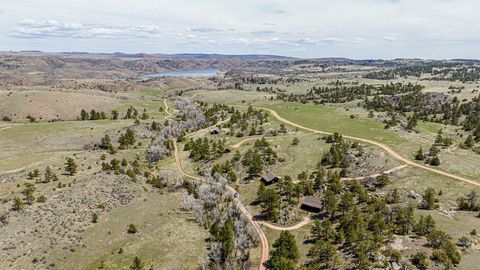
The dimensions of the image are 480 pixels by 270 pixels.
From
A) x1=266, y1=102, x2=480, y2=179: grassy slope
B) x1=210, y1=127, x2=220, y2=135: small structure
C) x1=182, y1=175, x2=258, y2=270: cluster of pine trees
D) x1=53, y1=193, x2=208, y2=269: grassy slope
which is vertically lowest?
x1=53, y1=193, x2=208, y2=269: grassy slope

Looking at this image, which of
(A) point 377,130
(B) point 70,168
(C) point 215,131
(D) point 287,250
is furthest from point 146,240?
(A) point 377,130

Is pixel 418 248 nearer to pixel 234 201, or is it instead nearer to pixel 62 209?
pixel 234 201

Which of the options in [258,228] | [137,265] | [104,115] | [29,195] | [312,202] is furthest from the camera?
[104,115]

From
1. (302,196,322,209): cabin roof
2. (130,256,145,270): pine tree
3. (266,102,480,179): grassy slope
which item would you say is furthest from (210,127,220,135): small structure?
(130,256,145,270): pine tree

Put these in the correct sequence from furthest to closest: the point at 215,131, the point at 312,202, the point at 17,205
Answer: the point at 215,131, the point at 312,202, the point at 17,205

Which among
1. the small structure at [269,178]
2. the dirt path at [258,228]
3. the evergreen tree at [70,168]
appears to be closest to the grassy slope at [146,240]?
the dirt path at [258,228]

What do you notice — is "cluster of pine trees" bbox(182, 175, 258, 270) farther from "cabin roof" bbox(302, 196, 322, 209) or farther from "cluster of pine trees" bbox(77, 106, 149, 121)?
"cluster of pine trees" bbox(77, 106, 149, 121)

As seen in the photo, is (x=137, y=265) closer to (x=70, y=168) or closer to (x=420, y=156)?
(x=70, y=168)

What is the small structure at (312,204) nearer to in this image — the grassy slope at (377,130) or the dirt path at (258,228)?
the dirt path at (258,228)

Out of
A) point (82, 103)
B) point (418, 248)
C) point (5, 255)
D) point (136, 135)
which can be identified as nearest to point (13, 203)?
point (5, 255)
